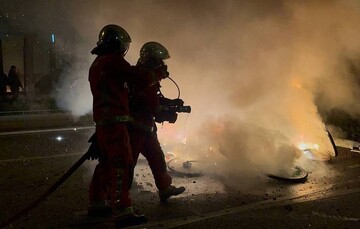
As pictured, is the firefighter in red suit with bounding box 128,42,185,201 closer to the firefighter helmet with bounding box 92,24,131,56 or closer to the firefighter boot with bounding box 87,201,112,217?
the firefighter helmet with bounding box 92,24,131,56

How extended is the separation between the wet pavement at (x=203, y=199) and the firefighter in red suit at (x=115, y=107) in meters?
0.36

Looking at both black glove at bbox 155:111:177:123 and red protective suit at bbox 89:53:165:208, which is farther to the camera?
black glove at bbox 155:111:177:123

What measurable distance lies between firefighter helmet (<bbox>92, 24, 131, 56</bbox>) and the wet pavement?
1713 millimetres

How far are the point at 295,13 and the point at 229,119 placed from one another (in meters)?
2.79

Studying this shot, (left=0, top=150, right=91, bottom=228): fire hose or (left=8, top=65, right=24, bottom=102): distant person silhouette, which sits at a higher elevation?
(left=8, top=65, right=24, bottom=102): distant person silhouette

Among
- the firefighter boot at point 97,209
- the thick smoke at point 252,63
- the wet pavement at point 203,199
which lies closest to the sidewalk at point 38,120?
the thick smoke at point 252,63

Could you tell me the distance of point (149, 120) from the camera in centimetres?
441

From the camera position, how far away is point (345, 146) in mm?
7750

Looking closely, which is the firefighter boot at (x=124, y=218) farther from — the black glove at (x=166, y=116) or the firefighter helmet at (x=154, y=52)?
the firefighter helmet at (x=154, y=52)

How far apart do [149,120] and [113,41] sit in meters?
1.01

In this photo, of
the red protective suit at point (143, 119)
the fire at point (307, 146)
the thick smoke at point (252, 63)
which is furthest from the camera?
the thick smoke at point (252, 63)

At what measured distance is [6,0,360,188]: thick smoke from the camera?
7.29 m

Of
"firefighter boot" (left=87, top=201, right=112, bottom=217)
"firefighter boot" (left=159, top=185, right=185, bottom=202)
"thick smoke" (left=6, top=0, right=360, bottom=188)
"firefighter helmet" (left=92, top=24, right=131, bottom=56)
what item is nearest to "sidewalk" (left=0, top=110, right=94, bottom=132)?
"thick smoke" (left=6, top=0, right=360, bottom=188)

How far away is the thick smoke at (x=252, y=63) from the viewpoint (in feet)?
23.9
